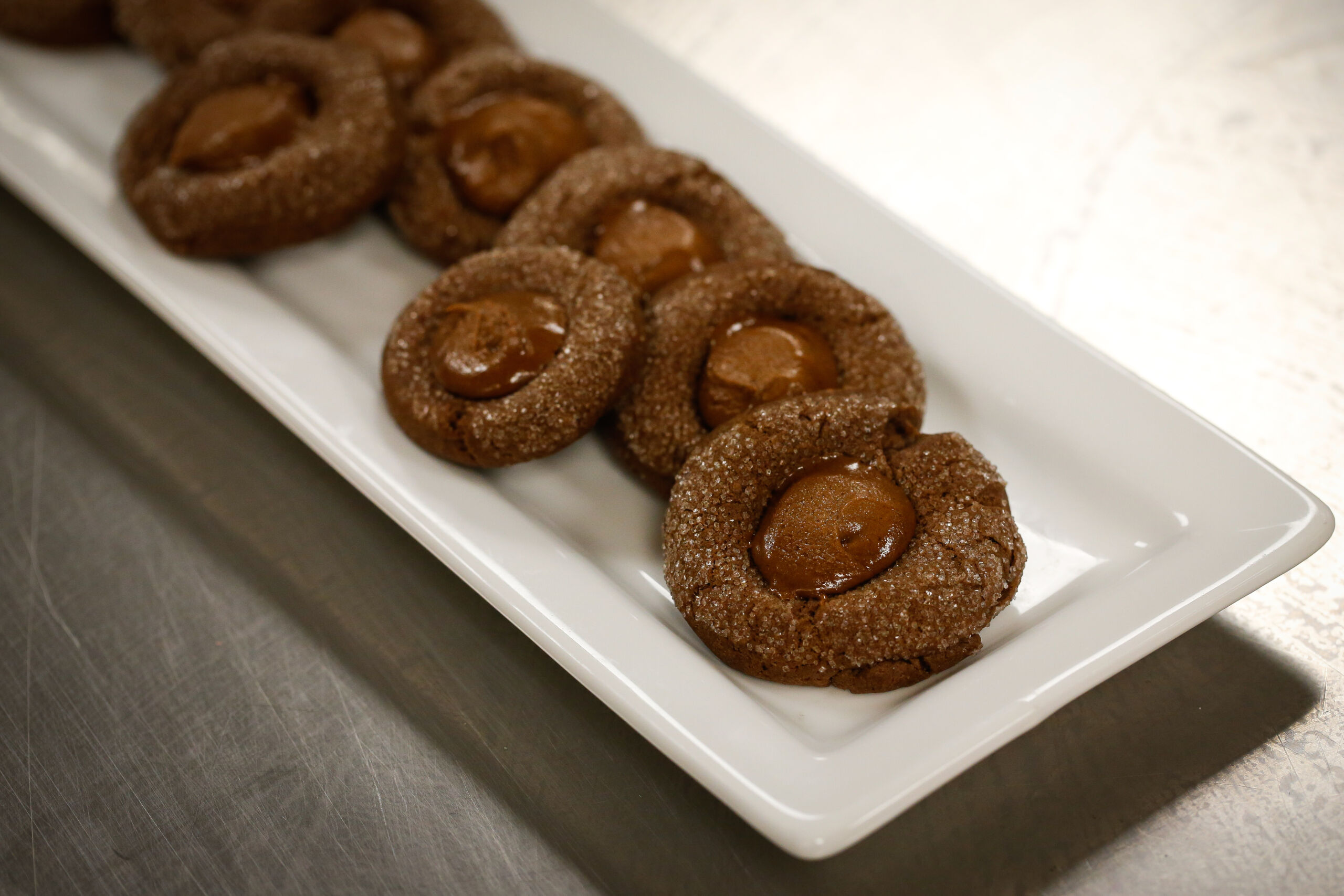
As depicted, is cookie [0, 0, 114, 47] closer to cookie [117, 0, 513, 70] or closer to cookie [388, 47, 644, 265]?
cookie [117, 0, 513, 70]

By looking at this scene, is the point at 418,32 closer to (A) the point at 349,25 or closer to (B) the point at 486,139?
(A) the point at 349,25

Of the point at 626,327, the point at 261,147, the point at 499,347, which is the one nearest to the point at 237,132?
the point at 261,147

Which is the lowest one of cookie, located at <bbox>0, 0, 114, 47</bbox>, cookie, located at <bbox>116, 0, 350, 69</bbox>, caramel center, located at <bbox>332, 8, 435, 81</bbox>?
cookie, located at <bbox>0, 0, 114, 47</bbox>

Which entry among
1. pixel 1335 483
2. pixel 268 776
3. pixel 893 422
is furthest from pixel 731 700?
pixel 1335 483

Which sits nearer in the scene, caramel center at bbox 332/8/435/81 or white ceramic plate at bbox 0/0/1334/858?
white ceramic plate at bbox 0/0/1334/858

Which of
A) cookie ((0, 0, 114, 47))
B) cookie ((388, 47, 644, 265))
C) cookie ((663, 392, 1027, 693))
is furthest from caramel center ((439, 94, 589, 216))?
cookie ((0, 0, 114, 47))

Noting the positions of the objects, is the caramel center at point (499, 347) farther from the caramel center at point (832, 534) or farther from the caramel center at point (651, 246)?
the caramel center at point (832, 534)
